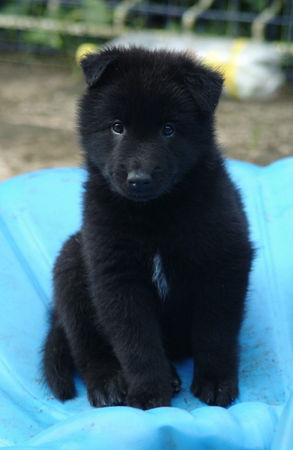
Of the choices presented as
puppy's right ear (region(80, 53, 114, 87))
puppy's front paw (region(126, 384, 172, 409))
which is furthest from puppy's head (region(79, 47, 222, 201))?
puppy's front paw (region(126, 384, 172, 409))

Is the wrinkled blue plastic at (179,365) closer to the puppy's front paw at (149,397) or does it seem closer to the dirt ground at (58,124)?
the puppy's front paw at (149,397)

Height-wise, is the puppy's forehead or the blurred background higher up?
the puppy's forehead

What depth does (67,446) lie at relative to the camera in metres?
2.01

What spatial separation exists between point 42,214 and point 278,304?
4.33 ft

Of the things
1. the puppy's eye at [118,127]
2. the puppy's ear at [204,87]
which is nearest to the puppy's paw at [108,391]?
the puppy's eye at [118,127]

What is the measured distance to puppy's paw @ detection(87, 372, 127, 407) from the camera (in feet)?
8.63

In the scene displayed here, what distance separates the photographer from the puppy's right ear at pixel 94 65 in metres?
2.50

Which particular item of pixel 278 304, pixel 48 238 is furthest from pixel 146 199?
pixel 48 238

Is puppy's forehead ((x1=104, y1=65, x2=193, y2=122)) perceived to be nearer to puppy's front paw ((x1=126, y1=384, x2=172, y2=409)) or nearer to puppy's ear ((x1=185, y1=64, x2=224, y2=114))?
puppy's ear ((x1=185, y1=64, x2=224, y2=114))

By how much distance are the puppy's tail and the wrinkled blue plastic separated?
4 cm

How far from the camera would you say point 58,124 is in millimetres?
6367

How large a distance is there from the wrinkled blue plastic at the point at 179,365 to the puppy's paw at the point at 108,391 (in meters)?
0.08

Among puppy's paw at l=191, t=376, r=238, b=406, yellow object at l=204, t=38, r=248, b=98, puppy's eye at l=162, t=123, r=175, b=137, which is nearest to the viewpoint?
puppy's eye at l=162, t=123, r=175, b=137

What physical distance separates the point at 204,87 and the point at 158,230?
52 centimetres
